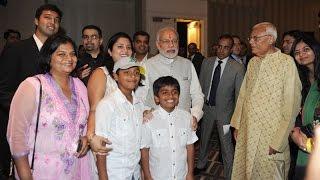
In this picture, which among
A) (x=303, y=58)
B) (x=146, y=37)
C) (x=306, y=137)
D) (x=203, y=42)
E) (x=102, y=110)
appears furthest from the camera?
(x=203, y=42)

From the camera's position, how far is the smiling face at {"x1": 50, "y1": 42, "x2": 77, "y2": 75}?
7.23ft

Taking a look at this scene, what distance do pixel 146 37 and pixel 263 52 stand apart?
1608mm

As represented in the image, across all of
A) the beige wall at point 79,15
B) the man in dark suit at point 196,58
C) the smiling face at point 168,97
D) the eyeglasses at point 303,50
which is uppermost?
the beige wall at point 79,15

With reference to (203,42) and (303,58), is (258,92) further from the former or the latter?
(203,42)

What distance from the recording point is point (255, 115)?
303cm

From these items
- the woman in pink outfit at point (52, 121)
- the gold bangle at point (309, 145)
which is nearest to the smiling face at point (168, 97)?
the woman in pink outfit at point (52, 121)

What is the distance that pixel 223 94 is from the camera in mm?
4168

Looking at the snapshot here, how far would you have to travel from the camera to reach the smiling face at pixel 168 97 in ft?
8.87

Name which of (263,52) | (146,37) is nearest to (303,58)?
(263,52)

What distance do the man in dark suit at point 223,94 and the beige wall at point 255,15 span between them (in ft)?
18.2

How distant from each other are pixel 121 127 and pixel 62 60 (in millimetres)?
555

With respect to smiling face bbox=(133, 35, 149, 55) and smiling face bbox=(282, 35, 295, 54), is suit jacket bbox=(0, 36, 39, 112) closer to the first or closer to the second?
smiling face bbox=(133, 35, 149, 55)

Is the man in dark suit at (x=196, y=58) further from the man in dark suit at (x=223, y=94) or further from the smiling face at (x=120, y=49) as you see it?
the smiling face at (x=120, y=49)

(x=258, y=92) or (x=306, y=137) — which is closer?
(x=306, y=137)
